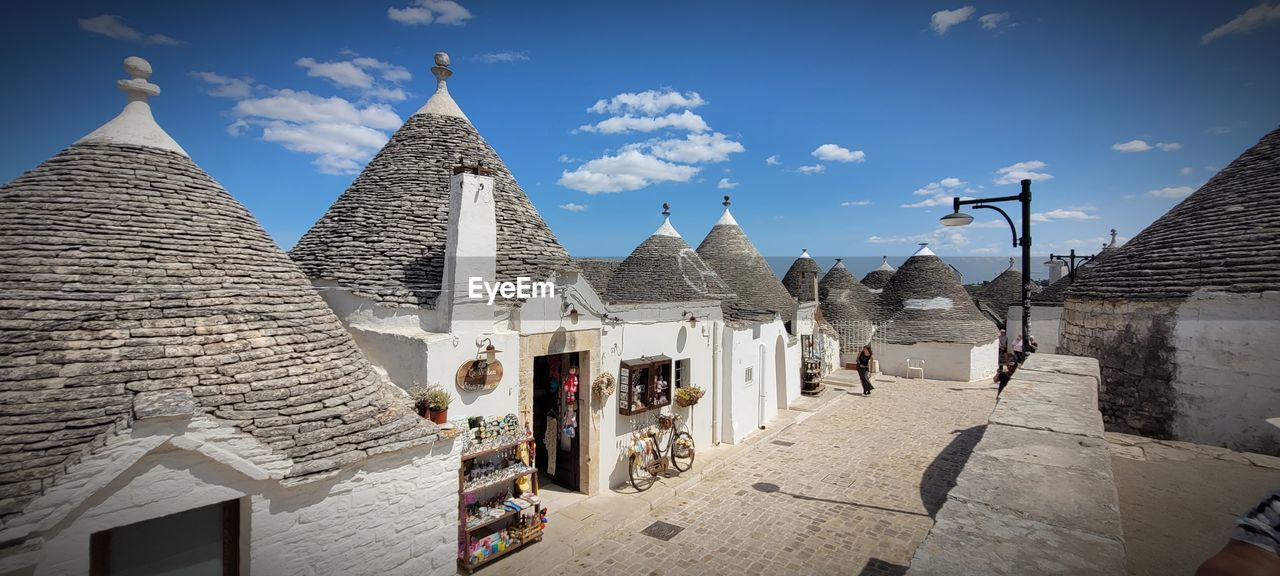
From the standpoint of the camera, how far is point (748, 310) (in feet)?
47.7

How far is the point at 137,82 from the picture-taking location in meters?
6.06

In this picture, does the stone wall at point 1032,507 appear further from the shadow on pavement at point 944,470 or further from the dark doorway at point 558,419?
the dark doorway at point 558,419

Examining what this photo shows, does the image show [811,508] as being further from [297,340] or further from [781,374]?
[297,340]

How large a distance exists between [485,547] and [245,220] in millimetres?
5302

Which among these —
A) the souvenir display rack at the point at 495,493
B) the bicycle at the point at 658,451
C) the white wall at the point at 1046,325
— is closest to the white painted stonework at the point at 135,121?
the souvenir display rack at the point at 495,493

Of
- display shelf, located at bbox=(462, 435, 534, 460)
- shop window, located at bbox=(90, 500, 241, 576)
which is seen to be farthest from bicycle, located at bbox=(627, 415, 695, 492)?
shop window, located at bbox=(90, 500, 241, 576)

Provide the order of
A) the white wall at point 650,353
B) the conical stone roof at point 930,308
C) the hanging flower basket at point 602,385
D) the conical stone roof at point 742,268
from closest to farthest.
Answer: the hanging flower basket at point 602,385 < the white wall at point 650,353 < the conical stone roof at point 742,268 < the conical stone roof at point 930,308

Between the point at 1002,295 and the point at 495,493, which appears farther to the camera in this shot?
the point at 1002,295

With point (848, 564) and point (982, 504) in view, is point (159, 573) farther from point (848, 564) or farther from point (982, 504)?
point (848, 564)

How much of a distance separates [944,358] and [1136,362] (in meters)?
16.9

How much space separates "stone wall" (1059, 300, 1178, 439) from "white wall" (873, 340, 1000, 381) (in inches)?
630

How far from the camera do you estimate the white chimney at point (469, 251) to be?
7199 mm

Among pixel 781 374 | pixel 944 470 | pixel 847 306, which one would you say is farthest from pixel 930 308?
pixel 944 470

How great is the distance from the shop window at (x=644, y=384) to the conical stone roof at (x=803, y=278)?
617 inches
